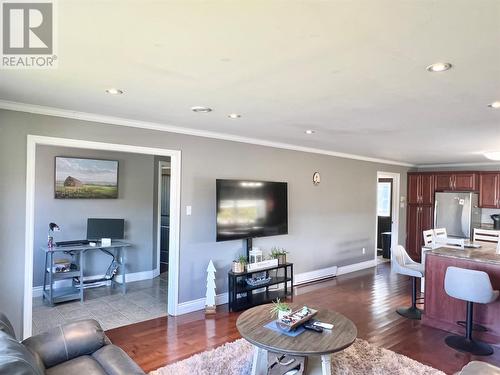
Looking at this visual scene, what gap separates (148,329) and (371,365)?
2.36 meters

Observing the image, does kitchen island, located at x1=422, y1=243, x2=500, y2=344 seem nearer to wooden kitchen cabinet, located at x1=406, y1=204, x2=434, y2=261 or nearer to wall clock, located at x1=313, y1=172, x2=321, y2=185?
wall clock, located at x1=313, y1=172, x2=321, y2=185

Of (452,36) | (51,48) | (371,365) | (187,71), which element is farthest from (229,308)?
(452,36)

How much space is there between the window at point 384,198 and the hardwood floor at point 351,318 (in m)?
3.68

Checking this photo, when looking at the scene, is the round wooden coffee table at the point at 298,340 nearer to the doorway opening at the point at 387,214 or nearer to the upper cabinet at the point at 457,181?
the doorway opening at the point at 387,214

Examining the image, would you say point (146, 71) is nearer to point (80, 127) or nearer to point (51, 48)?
point (51, 48)

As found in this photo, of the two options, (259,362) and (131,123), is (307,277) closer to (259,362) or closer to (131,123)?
(259,362)

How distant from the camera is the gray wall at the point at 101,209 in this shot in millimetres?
4879

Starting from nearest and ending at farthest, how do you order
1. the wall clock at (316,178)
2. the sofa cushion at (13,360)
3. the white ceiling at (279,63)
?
1. the sofa cushion at (13,360)
2. the white ceiling at (279,63)
3. the wall clock at (316,178)

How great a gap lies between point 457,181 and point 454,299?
4323 millimetres

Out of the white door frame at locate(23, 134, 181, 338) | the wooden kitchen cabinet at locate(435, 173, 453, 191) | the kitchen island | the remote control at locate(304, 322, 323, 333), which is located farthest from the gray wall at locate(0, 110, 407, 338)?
the kitchen island

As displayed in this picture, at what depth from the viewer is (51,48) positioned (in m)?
1.87

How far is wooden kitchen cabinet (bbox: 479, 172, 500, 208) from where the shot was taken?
680 centimetres

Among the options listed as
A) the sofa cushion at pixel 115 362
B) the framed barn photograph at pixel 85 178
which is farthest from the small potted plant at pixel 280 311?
the framed barn photograph at pixel 85 178

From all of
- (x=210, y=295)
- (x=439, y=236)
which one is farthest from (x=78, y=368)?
(x=439, y=236)
